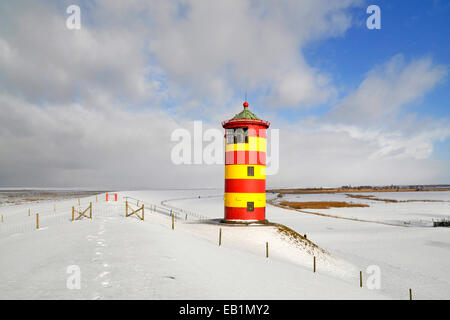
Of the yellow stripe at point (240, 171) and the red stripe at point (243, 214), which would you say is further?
the red stripe at point (243, 214)

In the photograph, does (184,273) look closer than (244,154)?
Yes

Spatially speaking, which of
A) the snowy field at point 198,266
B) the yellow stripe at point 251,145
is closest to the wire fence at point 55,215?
the snowy field at point 198,266

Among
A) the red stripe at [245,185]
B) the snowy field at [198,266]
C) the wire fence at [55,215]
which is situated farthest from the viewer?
the wire fence at [55,215]

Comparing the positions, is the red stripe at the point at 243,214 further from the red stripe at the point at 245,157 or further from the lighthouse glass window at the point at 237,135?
the lighthouse glass window at the point at 237,135

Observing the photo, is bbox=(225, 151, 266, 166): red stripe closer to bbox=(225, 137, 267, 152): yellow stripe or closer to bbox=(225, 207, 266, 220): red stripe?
bbox=(225, 137, 267, 152): yellow stripe

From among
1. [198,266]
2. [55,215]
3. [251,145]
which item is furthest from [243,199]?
[55,215]

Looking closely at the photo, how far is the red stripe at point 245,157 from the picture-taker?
2535 centimetres

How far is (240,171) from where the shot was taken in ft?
83.1

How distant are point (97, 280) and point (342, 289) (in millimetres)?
10407
